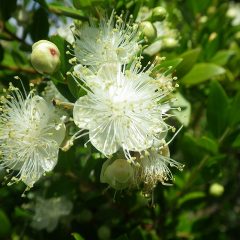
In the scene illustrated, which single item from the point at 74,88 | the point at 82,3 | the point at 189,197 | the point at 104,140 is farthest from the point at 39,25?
the point at 189,197

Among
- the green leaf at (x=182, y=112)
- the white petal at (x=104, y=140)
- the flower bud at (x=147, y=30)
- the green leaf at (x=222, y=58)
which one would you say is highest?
the flower bud at (x=147, y=30)

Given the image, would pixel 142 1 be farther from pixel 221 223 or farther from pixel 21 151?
pixel 221 223

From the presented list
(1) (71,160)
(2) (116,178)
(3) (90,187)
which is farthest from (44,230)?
(2) (116,178)

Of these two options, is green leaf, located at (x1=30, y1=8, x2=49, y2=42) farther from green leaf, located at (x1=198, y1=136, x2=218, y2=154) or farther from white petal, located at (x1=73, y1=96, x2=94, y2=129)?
green leaf, located at (x1=198, y1=136, x2=218, y2=154)

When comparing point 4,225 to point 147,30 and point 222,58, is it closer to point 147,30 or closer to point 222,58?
point 147,30

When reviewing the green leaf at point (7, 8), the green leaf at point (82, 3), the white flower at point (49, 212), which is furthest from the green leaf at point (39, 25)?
the white flower at point (49, 212)

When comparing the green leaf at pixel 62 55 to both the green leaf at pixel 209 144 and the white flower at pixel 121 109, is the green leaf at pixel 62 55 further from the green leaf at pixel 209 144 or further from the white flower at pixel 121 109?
the green leaf at pixel 209 144
